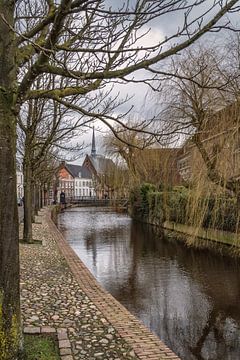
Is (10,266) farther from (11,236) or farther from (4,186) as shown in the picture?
(4,186)

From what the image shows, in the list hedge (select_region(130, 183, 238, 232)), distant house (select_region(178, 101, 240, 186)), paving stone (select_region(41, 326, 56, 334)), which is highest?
distant house (select_region(178, 101, 240, 186))

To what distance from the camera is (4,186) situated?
12.4 ft

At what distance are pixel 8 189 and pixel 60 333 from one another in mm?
1777

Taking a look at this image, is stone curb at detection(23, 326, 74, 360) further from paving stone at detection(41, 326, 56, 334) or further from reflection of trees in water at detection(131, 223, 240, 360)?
reflection of trees in water at detection(131, 223, 240, 360)

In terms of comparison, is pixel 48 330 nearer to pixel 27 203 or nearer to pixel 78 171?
pixel 27 203

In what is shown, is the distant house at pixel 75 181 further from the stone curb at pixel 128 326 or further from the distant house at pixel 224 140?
the stone curb at pixel 128 326

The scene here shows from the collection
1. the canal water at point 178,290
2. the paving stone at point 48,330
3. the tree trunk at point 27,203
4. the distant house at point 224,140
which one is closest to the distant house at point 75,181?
the canal water at point 178,290

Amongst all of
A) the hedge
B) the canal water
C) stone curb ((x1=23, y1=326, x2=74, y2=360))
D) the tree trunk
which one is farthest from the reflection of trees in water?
the tree trunk

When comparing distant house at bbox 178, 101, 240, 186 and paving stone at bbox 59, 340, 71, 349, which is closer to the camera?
paving stone at bbox 59, 340, 71, 349

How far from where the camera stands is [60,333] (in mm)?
4605

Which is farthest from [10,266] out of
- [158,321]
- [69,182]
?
[69,182]

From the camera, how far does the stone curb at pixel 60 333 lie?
4.06 m

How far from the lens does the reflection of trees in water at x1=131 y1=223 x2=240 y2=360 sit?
226 inches

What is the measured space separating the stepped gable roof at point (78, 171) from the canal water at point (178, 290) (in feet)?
219
